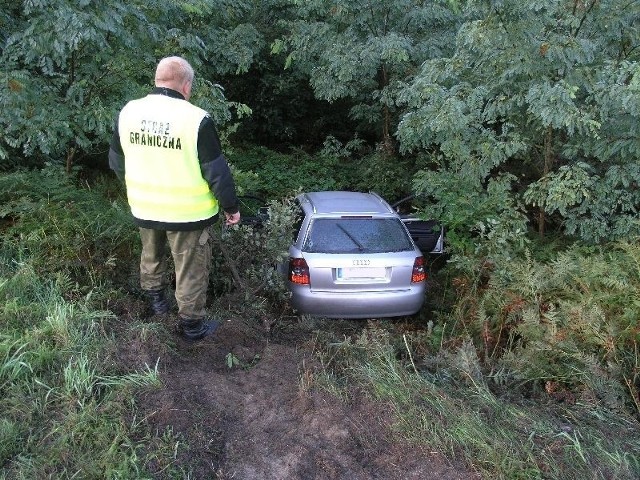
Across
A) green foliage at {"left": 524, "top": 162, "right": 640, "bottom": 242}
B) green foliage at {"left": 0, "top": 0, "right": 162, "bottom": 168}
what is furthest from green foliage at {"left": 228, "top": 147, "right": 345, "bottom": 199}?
green foliage at {"left": 524, "top": 162, "right": 640, "bottom": 242}

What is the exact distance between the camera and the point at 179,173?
357 centimetres

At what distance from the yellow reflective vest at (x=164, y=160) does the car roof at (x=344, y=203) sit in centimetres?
220

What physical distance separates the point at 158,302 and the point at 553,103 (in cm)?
416

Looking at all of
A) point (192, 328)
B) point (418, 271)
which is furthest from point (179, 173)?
point (418, 271)

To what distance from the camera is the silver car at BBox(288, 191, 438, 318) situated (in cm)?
526

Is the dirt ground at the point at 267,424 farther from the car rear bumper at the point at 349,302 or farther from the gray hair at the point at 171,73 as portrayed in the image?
the gray hair at the point at 171,73

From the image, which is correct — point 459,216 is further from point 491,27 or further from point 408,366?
point 408,366

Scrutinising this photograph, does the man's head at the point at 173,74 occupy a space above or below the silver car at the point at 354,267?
above

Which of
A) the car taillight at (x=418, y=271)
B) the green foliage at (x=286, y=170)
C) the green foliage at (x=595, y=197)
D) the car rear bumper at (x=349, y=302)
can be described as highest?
the green foliage at (x=595, y=197)

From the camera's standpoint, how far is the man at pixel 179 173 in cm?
350

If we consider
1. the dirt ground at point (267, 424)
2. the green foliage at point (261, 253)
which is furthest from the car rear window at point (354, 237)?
the dirt ground at point (267, 424)

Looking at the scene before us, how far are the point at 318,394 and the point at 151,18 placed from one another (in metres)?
4.78

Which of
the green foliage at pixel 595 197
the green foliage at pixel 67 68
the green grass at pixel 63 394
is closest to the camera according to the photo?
the green grass at pixel 63 394

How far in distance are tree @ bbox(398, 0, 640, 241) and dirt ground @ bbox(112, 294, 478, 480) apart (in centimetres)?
358
